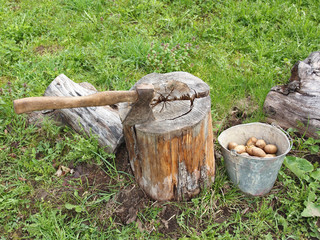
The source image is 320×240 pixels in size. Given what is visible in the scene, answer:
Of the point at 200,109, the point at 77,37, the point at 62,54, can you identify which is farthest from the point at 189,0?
the point at 200,109

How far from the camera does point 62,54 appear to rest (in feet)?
14.4

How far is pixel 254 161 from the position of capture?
2.59m

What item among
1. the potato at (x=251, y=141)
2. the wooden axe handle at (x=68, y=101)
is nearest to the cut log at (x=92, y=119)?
the wooden axe handle at (x=68, y=101)

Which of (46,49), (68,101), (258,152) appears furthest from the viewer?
(46,49)

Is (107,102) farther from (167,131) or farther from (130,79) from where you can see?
(130,79)

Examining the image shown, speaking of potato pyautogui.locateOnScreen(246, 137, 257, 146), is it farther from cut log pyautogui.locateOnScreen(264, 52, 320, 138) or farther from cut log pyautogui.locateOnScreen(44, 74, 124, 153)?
cut log pyautogui.locateOnScreen(44, 74, 124, 153)

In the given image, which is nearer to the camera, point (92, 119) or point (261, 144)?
point (261, 144)

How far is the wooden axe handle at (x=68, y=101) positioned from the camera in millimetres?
2006

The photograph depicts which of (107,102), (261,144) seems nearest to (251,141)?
(261,144)

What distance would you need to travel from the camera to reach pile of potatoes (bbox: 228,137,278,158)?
2785mm

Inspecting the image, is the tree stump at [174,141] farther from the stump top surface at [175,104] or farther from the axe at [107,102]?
the axe at [107,102]

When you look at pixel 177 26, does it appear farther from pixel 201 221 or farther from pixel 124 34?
pixel 201 221

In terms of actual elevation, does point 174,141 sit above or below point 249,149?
above

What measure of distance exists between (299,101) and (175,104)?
4.77 feet
